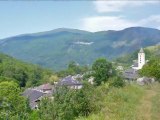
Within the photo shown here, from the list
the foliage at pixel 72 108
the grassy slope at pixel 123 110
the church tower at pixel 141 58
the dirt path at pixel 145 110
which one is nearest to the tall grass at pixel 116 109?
the grassy slope at pixel 123 110

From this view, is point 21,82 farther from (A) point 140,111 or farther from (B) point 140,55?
(A) point 140,111

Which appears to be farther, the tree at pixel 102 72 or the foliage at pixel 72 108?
the tree at pixel 102 72

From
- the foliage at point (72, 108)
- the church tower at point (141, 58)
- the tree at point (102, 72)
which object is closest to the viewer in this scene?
the foliage at point (72, 108)

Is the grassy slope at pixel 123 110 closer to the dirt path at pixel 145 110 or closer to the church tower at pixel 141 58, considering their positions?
the dirt path at pixel 145 110

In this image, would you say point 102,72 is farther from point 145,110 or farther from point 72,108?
point 145,110

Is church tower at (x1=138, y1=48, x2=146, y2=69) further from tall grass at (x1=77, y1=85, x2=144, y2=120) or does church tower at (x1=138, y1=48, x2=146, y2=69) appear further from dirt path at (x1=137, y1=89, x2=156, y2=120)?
tall grass at (x1=77, y1=85, x2=144, y2=120)

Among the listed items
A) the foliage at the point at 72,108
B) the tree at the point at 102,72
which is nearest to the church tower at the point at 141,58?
the tree at the point at 102,72

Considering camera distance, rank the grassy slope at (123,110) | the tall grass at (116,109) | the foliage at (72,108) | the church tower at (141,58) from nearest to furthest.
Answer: the tall grass at (116,109) → the grassy slope at (123,110) → the foliage at (72,108) → the church tower at (141,58)

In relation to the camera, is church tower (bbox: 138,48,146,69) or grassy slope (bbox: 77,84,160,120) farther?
church tower (bbox: 138,48,146,69)

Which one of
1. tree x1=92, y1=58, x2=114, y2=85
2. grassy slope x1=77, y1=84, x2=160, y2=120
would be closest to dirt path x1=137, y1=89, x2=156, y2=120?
grassy slope x1=77, y1=84, x2=160, y2=120

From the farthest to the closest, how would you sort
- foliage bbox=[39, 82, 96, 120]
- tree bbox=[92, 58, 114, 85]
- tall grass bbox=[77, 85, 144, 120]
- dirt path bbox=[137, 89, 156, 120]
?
tree bbox=[92, 58, 114, 85] < foliage bbox=[39, 82, 96, 120] < dirt path bbox=[137, 89, 156, 120] < tall grass bbox=[77, 85, 144, 120]

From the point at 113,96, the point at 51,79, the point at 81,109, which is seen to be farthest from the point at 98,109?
the point at 51,79

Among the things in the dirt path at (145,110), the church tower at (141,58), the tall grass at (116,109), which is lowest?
the church tower at (141,58)

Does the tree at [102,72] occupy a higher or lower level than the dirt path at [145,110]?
lower
